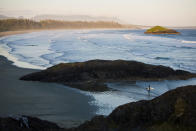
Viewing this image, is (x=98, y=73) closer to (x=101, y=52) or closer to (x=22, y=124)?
(x=22, y=124)

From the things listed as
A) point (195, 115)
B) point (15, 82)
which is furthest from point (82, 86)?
point (195, 115)

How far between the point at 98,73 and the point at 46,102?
359 cm

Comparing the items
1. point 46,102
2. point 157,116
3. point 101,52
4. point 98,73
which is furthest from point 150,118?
point 101,52

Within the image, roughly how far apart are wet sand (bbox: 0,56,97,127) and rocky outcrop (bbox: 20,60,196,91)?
2.19 feet

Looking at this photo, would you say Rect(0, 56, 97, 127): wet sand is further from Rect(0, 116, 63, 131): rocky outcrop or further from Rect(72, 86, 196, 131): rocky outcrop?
Rect(72, 86, 196, 131): rocky outcrop

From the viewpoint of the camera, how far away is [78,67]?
1134 centimetres

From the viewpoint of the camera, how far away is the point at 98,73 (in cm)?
1116

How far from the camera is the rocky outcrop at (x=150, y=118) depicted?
4.06 m

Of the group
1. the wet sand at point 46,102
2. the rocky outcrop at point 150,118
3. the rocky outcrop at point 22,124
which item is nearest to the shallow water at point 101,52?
the wet sand at point 46,102

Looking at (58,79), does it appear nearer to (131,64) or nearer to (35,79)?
(35,79)

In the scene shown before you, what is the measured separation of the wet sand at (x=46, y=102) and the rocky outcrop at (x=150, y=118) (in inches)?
59.9

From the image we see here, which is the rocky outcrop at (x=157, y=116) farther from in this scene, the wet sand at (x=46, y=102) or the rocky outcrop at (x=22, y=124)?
the wet sand at (x=46, y=102)

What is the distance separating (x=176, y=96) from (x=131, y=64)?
7.17m

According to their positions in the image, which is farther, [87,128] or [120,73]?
[120,73]
